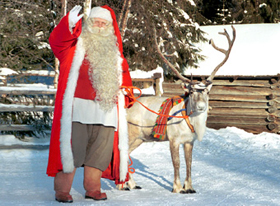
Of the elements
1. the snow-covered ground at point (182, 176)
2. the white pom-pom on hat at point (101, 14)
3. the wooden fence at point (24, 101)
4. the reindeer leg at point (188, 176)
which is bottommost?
the snow-covered ground at point (182, 176)

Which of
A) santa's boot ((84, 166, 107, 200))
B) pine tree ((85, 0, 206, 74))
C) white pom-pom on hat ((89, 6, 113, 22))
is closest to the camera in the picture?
santa's boot ((84, 166, 107, 200))

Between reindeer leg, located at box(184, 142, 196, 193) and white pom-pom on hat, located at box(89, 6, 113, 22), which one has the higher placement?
white pom-pom on hat, located at box(89, 6, 113, 22)

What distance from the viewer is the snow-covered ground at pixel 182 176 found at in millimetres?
5824

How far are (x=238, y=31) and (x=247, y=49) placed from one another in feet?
7.40

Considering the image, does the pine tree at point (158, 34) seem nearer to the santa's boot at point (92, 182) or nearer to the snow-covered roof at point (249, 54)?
the snow-covered roof at point (249, 54)

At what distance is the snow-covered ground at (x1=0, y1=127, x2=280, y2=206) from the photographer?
5824 mm

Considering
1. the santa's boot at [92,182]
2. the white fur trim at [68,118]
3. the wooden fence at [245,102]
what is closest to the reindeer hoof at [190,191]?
the santa's boot at [92,182]

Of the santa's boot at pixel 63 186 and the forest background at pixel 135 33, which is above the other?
the forest background at pixel 135 33

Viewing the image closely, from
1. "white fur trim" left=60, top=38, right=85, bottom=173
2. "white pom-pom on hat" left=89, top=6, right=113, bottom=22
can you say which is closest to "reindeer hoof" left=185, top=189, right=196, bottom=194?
"white fur trim" left=60, top=38, right=85, bottom=173

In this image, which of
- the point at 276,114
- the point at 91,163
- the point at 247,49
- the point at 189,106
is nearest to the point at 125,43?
the point at 247,49

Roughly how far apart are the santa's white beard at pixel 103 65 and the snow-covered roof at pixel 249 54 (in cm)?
950

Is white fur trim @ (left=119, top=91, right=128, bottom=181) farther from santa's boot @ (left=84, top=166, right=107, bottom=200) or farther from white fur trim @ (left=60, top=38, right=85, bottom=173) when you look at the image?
white fur trim @ (left=60, top=38, right=85, bottom=173)

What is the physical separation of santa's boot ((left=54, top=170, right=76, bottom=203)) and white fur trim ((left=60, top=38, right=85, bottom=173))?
123 mm

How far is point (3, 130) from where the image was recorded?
35.0ft
